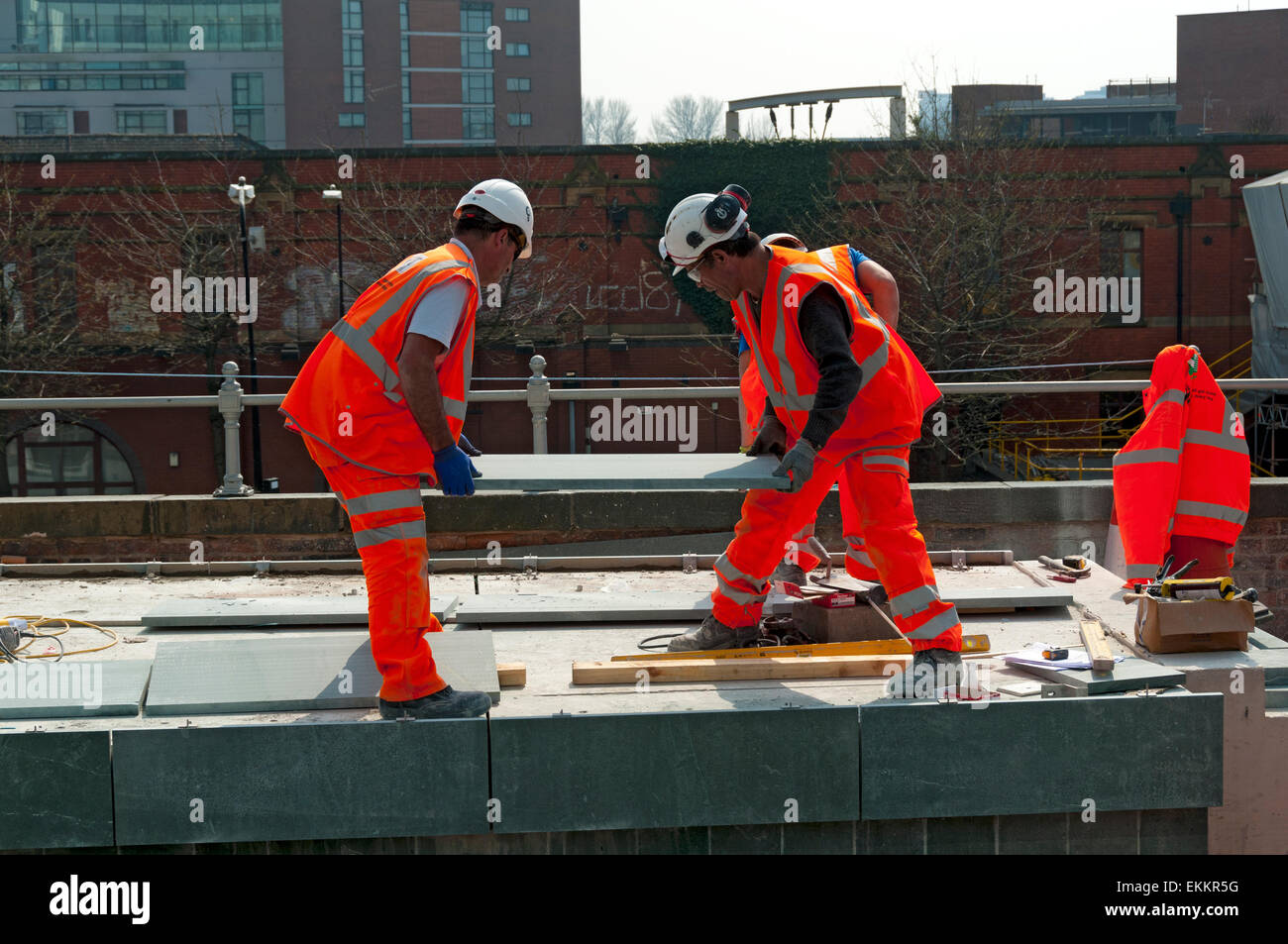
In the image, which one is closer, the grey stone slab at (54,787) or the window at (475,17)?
the grey stone slab at (54,787)

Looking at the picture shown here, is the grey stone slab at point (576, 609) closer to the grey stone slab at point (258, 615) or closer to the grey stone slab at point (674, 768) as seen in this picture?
the grey stone slab at point (258, 615)

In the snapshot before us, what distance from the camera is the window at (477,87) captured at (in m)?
77.2

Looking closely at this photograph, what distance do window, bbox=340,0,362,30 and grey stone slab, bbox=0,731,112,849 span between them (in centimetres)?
7459

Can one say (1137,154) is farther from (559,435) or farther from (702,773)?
(702,773)

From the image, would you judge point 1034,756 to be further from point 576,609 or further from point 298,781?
point 298,781

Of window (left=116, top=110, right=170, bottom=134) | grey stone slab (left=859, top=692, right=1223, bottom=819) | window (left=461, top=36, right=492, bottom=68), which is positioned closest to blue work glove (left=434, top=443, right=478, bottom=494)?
grey stone slab (left=859, top=692, right=1223, bottom=819)

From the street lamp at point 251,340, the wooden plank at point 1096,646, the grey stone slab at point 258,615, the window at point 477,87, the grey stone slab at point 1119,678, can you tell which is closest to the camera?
the grey stone slab at point 1119,678

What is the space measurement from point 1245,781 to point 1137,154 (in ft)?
105

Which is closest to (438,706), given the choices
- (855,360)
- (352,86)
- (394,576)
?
(394,576)

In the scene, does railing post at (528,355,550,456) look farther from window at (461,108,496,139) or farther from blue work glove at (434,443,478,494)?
window at (461,108,496,139)

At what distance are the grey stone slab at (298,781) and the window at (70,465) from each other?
32143mm

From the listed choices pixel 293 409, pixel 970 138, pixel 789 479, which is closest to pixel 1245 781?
pixel 789 479

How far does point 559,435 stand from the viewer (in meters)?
32.9

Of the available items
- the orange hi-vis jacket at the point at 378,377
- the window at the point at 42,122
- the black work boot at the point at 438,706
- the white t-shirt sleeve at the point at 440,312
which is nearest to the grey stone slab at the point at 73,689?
the black work boot at the point at 438,706
